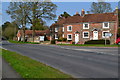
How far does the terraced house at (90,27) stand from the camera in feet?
156

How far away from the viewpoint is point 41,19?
58.5 metres

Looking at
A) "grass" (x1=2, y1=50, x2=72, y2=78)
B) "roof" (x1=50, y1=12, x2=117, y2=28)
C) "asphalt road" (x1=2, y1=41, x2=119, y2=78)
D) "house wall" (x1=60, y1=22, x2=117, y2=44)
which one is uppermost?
"roof" (x1=50, y1=12, x2=117, y2=28)

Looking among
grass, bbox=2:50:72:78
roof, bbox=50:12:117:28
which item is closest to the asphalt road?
grass, bbox=2:50:72:78

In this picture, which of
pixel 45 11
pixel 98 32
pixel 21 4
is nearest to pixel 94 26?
pixel 98 32

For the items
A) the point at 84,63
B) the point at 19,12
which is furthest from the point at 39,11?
the point at 84,63

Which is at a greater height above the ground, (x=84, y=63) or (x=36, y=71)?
(x=36, y=71)

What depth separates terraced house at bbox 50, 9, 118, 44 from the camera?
4750 cm

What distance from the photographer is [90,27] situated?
5028 cm

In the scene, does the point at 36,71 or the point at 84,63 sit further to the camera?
the point at 84,63

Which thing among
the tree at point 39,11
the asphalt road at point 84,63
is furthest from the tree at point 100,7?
the asphalt road at point 84,63

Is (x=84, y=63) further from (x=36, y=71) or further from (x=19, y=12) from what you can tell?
(x=19, y=12)

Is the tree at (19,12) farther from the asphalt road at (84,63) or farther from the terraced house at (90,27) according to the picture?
the asphalt road at (84,63)

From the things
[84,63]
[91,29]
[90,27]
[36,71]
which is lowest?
[84,63]

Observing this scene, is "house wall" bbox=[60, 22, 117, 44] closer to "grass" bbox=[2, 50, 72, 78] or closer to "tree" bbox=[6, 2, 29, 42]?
"tree" bbox=[6, 2, 29, 42]
